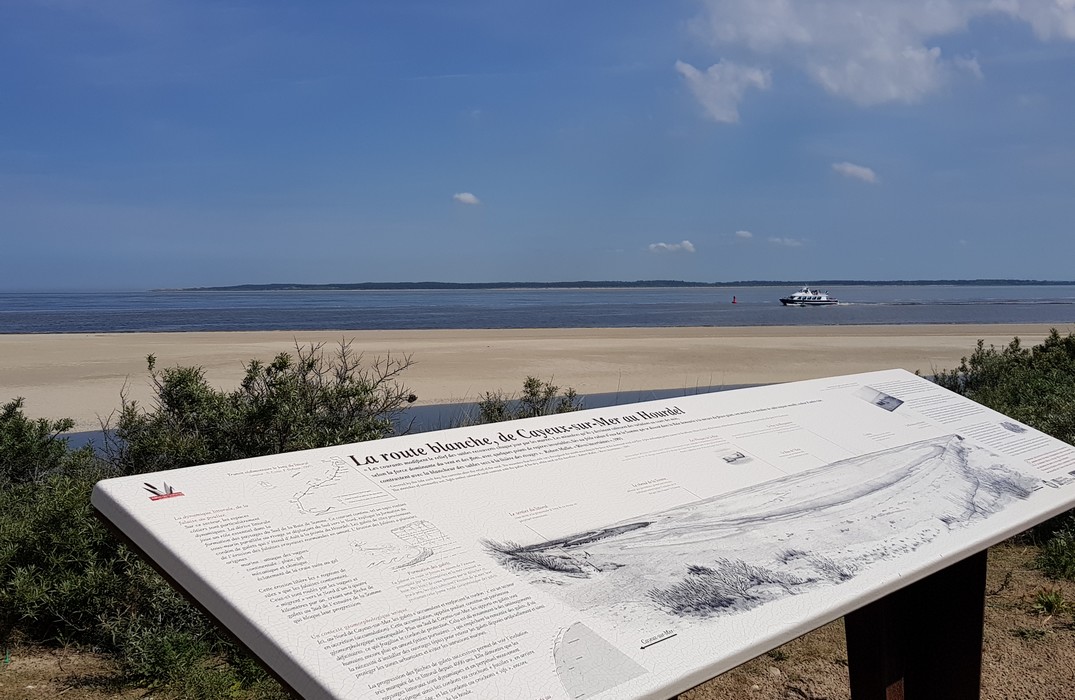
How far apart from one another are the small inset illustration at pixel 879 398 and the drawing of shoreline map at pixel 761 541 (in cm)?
59

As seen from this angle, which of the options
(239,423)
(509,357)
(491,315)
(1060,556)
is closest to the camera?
(1060,556)

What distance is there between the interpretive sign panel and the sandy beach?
11.0 meters

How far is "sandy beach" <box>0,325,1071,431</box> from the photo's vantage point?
52.1ft

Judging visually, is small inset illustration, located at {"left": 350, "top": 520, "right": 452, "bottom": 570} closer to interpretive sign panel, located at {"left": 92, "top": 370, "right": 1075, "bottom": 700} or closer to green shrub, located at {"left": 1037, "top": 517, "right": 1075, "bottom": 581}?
interpretive sign panel, located at {"left": 92, "top": 370, "right": 1075, "bottom": 700}

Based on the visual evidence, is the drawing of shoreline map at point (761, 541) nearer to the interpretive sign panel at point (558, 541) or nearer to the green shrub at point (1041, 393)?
the interpretive sign panel at point (558, 541)

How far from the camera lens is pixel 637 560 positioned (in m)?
2.03

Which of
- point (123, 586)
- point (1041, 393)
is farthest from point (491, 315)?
point (123, 586)

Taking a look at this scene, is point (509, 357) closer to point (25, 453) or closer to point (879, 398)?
point (25, 453)

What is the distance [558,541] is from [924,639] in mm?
1980

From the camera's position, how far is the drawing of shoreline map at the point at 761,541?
1.89 meters

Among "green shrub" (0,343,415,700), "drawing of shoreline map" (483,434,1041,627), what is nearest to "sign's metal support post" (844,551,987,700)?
"drawing of shoreline map" (483,434,1041,627)

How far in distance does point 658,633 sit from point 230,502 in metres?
1.02

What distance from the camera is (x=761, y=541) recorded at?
2246 mm

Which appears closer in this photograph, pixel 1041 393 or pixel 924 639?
pixel 924 639
